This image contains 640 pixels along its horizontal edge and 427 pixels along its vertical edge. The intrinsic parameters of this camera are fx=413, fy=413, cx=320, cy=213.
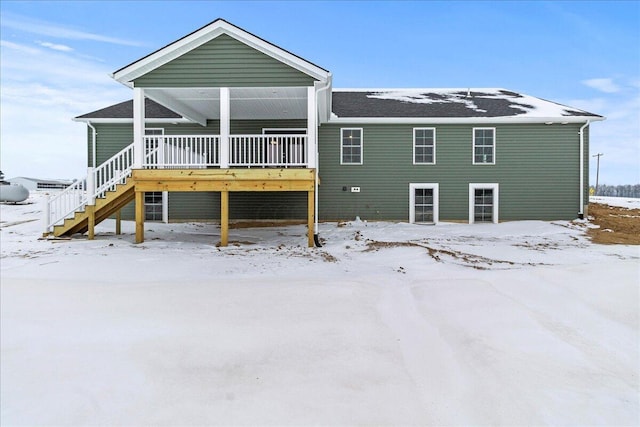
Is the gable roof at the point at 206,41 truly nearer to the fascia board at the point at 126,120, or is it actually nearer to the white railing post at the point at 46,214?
the white railing post at the point at 46,214

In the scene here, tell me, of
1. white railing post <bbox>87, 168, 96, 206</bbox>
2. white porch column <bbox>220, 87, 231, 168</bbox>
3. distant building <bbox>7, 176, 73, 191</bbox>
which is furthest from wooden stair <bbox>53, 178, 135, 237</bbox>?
distant building <bbox>7, 176, 73, 191</bbox>

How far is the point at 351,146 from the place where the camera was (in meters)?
16.0

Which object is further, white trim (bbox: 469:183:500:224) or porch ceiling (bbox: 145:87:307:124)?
white trim (bbox: 469:183:500:224)

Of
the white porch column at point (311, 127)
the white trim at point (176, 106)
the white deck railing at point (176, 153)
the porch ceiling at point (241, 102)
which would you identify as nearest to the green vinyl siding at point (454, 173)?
the porch ceiling at point (241, 102)

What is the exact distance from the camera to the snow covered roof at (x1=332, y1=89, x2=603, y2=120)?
1594 centimetres

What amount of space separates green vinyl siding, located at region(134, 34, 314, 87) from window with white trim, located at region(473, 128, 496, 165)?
27.5 ft

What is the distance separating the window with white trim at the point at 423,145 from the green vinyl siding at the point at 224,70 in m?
6.80

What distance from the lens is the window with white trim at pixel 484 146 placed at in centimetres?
1602

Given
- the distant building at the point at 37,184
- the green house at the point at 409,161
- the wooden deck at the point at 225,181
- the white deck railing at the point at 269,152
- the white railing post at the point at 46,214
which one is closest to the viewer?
the wooden deck at the point at 225,181

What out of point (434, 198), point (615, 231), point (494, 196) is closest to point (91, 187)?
point (434, 198)

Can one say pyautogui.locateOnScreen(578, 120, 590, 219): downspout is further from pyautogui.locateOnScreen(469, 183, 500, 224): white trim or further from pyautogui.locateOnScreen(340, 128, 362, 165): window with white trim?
pyautogui.locateOnScreen(340, 128, 362, 165): window with white trim

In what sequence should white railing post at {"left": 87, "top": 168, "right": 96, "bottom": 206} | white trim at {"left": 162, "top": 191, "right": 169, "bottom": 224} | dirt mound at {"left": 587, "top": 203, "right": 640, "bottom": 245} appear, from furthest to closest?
white trim at {"left": 162, "top": 191, "right": 169, "bottom": 224} → dirt mound at {"left": 587, "top": 203, "right": 640, "bottom": 245} → white railing post at {"left": 87, "top": 168, "right": 96, "bottom": 206}

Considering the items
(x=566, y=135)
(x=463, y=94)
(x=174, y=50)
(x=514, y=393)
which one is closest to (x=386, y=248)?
(x=514, y=393)

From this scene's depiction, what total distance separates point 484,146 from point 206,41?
10.9 metres
